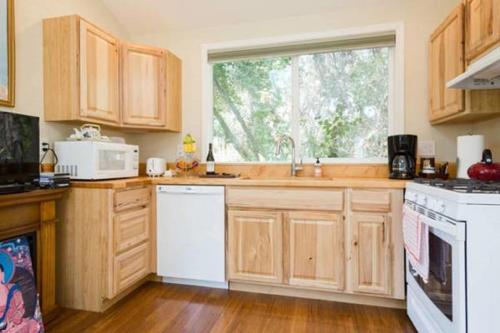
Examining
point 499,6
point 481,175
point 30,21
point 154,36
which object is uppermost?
point 154,36

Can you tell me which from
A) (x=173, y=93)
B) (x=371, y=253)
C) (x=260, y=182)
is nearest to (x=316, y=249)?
(x=371, y=253)

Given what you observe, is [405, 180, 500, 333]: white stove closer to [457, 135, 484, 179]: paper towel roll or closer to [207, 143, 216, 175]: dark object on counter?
[457, 135, 484, 179]: paper towel roll

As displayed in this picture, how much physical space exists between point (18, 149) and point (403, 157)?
2.74 meters

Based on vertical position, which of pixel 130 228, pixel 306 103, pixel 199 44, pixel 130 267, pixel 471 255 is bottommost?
pixel 130 267

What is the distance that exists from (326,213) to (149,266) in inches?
61.7

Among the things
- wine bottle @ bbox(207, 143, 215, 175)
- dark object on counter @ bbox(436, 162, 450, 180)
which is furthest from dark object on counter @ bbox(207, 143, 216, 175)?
dark object on counter @ bbox(436, 162, 450, 180)

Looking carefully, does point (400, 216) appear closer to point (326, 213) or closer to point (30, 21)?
point (326, 213)

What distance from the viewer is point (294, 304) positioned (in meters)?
2.15

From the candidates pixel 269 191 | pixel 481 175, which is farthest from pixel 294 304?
pixel 481 175

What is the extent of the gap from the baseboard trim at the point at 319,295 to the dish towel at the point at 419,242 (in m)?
0.68

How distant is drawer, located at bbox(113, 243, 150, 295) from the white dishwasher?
116mm

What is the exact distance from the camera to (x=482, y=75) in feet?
5.18

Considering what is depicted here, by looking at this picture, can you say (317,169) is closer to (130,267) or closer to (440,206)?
(440,206)

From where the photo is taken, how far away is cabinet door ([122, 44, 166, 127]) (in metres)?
2.61
